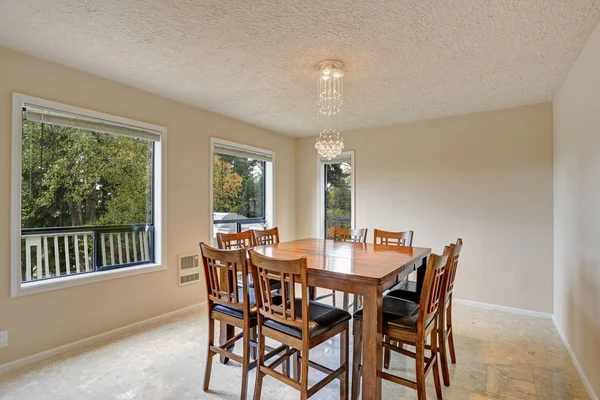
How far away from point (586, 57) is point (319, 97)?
217cm

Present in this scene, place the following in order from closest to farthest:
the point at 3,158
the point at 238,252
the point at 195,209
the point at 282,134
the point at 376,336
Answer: the point at 376,336, the point at 238,252, the point at 3,158, the point at 195,209, the point at 282,134

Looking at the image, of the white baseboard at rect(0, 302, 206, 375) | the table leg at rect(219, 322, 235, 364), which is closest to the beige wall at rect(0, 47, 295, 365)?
the white baseboard at rect(0, 302, 206, 375)

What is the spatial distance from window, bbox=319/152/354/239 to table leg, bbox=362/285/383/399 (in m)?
3.19

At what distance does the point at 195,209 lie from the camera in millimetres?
3803

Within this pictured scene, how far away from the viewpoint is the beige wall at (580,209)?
2.02 m

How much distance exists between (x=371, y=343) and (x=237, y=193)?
10.4 feet

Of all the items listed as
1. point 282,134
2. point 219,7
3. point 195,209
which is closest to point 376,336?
point 219,7

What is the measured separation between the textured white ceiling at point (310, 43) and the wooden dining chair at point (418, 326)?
147 centimetres

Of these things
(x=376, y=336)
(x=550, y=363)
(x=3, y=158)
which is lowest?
(x=550, y=363)

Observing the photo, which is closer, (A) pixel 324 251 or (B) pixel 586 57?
(B) pixel 586 57

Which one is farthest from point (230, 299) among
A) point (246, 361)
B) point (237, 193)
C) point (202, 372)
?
point (237, 193)

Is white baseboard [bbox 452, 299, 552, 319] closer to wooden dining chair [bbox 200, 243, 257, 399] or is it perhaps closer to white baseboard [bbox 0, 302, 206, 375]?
wooden dining chair [bbox 200, 243, 257, 399]

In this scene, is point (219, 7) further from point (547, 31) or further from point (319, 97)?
point (547, 31)

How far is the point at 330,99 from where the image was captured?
343 centimetres
